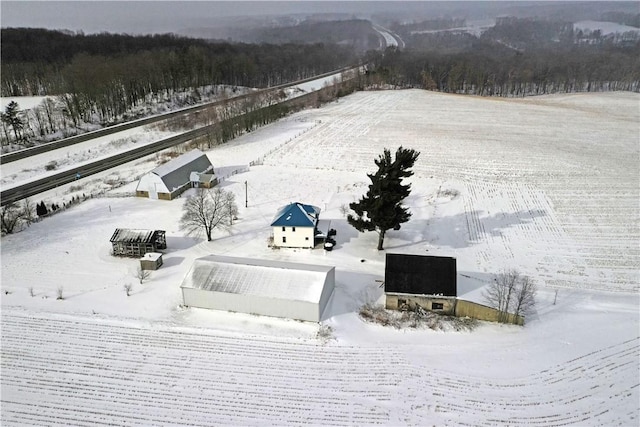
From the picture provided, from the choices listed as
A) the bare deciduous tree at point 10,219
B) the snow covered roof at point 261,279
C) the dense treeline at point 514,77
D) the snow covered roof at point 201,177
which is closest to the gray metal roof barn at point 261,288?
the snow covered roof at point 261,279

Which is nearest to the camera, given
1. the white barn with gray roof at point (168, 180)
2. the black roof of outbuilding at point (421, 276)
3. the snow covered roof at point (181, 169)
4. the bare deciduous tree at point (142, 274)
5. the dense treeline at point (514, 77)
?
the black roof of outbuilding at point (421, 276)

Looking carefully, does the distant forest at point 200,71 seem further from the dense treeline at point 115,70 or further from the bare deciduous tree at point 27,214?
the bare deciduous tree at point 27,214

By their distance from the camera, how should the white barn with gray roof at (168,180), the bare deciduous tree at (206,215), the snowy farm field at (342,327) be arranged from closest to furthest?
the snowy farm field at (342,327)
the bare deciduous tree at (206,215)
the white barn with gray roof at (168,180)

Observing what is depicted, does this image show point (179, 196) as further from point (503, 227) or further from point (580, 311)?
point (580, 311)

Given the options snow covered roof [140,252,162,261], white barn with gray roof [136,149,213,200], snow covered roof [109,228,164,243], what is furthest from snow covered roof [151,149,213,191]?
snow covered roof [140,252,162,261]

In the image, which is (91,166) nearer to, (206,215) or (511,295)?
(206,215)

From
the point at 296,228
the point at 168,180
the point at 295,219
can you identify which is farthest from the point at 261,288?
the point at 168,180
